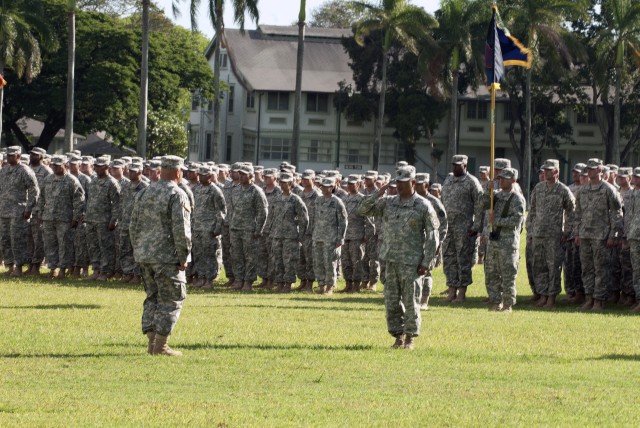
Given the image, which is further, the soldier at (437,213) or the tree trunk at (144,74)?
the tree trunk at (144,74)

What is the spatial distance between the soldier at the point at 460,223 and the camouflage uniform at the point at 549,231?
1025 mm

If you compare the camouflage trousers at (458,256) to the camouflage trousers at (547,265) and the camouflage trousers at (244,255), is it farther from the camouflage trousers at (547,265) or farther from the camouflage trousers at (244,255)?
the camouflage trousers at (244,255)

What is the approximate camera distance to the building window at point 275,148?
87938 millimetres

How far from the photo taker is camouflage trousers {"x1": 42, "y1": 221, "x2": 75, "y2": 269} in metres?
25.3

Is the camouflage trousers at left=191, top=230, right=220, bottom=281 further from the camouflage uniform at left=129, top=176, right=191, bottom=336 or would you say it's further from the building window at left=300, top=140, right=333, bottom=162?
the building window at left=300, top=140, right=333, bottom=162

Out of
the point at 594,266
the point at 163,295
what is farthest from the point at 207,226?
the point at 163,295

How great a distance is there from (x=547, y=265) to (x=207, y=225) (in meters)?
6.13

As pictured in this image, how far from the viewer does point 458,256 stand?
22719 mm

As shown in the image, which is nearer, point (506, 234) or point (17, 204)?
point (506, 234)

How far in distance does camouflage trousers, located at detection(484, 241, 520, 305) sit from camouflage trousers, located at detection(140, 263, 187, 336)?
7.33 meters

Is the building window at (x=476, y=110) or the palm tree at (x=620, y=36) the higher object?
the palm tree at (x=620, y=36)

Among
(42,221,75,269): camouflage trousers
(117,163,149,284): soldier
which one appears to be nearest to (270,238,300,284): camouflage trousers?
(117,163,149,284): soldier

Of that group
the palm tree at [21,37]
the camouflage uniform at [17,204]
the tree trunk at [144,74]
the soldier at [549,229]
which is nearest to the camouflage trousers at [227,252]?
the camouflage uniform at [17,204]

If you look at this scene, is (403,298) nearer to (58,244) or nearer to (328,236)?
(328,236)
